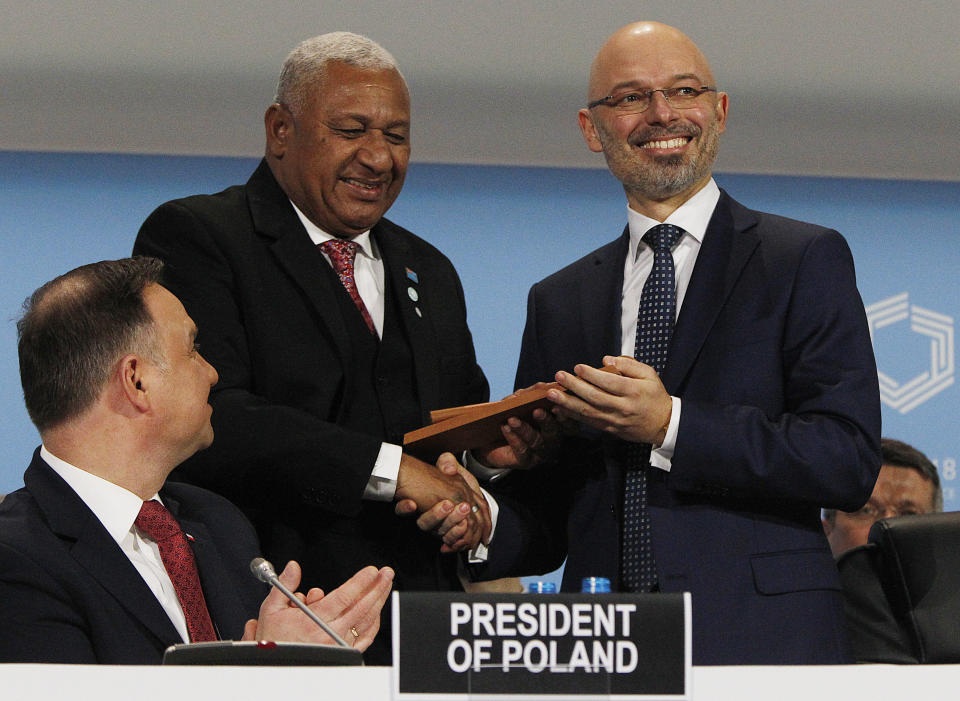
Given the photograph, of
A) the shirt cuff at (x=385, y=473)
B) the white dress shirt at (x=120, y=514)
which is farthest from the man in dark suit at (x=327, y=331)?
the white dress shirt at (x=120, y=514)

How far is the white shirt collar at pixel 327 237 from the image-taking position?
10.2 ft

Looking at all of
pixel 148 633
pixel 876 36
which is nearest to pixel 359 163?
pixel 148 633

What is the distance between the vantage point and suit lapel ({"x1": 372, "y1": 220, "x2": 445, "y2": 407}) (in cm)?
303

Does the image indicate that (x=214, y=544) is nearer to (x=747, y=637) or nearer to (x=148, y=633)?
(x=148, y=633)

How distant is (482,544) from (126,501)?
90 centimetres

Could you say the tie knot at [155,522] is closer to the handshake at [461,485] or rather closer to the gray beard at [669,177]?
the handshake at [461,485]

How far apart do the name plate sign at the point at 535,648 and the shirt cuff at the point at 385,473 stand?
1423 mm

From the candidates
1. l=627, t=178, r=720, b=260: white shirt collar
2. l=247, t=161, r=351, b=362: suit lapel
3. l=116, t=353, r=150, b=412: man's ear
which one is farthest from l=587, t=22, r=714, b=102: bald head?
l=116, t=353, r=150, b=412: man's ear

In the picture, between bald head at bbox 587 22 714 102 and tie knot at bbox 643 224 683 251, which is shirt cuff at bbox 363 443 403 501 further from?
bald head at bbox 587 22 714 102

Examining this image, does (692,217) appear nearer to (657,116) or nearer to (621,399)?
(657,116)

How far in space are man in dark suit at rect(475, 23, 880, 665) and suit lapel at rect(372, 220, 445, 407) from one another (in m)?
0.25

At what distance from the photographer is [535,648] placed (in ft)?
4.25

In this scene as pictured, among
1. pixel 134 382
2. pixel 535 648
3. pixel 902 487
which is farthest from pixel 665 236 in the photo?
pixel 902 487

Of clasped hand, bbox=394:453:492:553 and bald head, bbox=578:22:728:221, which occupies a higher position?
bald head, bbox=578:22:728:221
